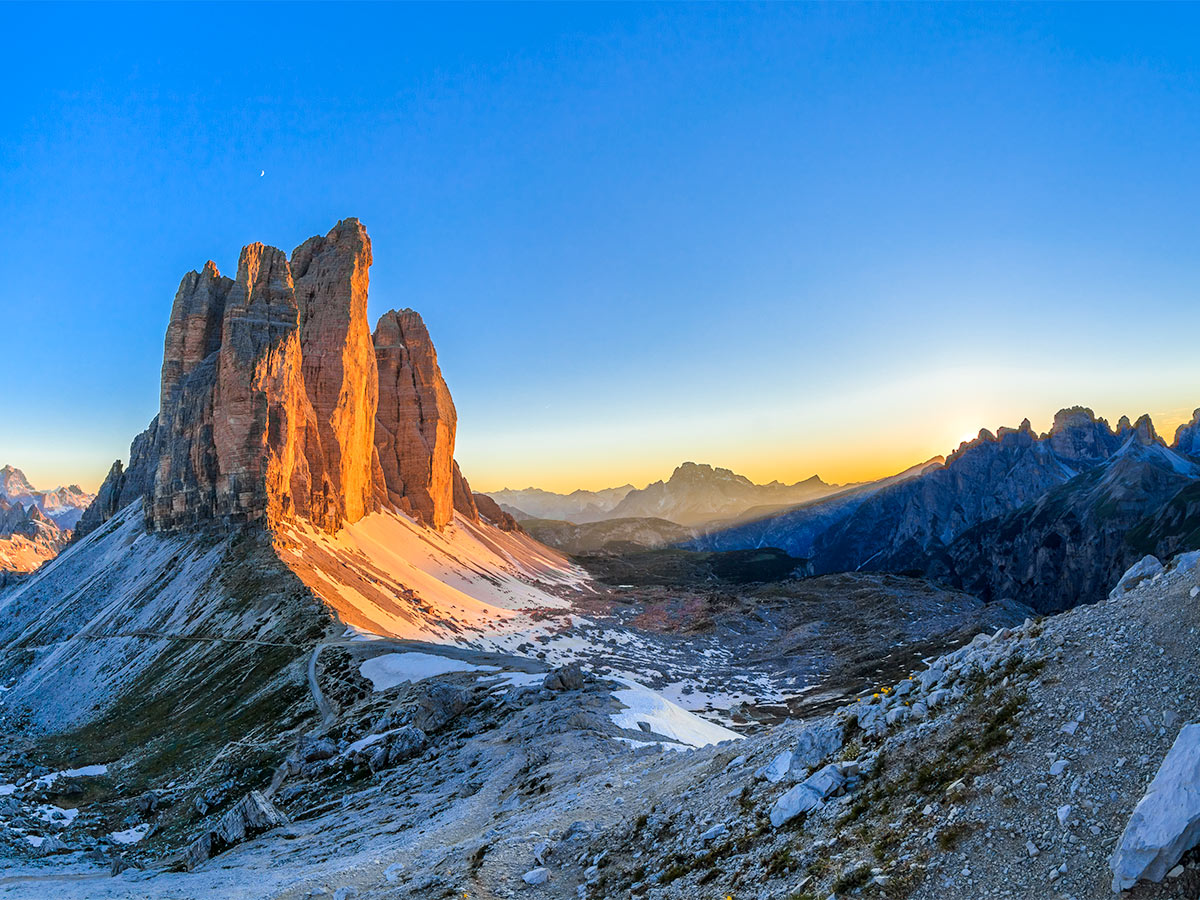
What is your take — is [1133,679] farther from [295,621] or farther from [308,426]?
[308,426]

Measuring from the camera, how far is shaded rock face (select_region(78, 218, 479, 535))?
90.6m

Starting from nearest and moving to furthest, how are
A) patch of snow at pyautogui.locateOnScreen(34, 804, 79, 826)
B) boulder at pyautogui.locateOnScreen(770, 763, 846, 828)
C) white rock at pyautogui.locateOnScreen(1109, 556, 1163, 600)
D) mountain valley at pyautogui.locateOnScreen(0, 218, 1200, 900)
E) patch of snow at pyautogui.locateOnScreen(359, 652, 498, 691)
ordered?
mountain valley at pyautogui.locateOnScreen(0, 218, 1200, 900) < boulder at pyautogui.locateOnScreen(770, 763, 846, 828) < white rock at pyautogui.locateOnScreen(1109, 556, 1163, 600) < patch of snow at pyautogui.locateOnScreen(34, 804, 79, 826) < patch of snow at pyautogui.locateOnScreen(359, 652, 498, 691)

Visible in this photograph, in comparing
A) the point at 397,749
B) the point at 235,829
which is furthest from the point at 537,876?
the point at 397,749

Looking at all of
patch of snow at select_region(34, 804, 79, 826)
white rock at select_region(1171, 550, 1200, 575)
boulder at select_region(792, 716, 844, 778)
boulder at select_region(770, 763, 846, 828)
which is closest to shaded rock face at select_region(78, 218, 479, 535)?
patch of snow at select_region(34, 804, 79, 826)

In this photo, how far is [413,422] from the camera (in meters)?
159

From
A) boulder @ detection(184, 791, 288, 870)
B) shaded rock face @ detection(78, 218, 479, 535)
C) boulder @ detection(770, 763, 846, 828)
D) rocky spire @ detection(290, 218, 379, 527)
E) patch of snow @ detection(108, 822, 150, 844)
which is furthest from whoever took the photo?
rocky spire @ detection(290, 218, 379, 527)

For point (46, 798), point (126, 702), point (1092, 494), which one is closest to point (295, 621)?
point (126, 702)

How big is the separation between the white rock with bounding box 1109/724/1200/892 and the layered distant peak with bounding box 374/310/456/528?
147 meters

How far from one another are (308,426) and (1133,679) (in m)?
109

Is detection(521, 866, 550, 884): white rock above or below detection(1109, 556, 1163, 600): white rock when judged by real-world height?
below

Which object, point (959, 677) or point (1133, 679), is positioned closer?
point (1133, 679)

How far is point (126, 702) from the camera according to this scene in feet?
196

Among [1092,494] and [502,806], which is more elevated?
[502,806]

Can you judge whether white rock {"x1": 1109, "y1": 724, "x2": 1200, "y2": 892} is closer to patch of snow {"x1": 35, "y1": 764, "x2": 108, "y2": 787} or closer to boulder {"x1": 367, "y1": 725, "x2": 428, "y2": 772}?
boulder {"x1": 367, "y1": 725, "x2": 428, "y2": 772}
